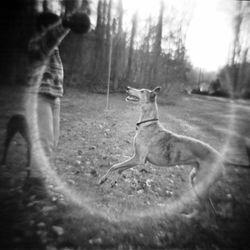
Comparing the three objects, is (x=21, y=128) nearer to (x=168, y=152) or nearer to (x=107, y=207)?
(x=107, y=207)

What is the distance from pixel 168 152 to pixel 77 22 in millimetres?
2094

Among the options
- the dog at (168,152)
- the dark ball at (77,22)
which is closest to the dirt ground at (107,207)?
the dog at (168,152)

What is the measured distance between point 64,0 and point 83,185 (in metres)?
2.79

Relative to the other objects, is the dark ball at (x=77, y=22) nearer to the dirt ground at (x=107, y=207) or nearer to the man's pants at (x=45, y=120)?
the man's pants at (x=45, y=120)

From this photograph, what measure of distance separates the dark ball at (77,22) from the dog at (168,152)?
1.26 m

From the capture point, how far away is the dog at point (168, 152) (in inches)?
91.8

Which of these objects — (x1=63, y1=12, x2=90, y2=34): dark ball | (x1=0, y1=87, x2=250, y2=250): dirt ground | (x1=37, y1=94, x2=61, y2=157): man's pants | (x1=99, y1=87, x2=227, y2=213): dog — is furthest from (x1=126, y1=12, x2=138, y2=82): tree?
(x1=63, y1=12, x2=90, y2=34): dark ball

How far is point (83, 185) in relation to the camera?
2914 millimetres

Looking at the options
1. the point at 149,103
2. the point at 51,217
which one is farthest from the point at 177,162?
the point at 51,217

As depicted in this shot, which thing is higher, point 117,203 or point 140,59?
point 140,59

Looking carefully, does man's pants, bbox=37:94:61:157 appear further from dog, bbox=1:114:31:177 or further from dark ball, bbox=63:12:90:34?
dark ball, bbox=63:12:90:34

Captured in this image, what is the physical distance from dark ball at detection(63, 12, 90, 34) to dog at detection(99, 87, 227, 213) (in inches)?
49.7

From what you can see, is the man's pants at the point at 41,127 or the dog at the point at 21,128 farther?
the dog at the point at 21,128

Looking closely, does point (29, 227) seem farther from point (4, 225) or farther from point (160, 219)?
point (160, 219)
